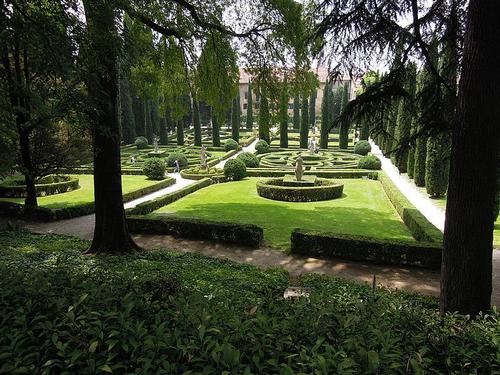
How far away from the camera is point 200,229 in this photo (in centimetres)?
1105

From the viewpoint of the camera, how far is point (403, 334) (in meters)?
2.48

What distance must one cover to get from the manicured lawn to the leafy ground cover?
13.0m

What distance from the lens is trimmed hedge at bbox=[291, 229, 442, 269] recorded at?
8.76 m

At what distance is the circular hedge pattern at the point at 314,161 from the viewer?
27797 millimetres

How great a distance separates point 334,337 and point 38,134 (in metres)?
15.3

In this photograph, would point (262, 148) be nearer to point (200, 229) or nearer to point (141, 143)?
point (141, 143)

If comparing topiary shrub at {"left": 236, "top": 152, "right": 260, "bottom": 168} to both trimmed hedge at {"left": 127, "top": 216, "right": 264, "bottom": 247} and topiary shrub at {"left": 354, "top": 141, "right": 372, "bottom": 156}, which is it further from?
trimmed hedge at {"left": 127, "top": 216, "right": 264, "bottom": 247}

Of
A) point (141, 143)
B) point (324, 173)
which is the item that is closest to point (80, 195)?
point (324, 173)

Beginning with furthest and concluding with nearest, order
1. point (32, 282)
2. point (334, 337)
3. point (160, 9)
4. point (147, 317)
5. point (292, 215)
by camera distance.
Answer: point (292, 215) → point (160, 9) → point (32, 282) → point (147, 317) → point (334, 337)

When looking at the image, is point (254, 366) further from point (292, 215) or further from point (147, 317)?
point (292, 215)

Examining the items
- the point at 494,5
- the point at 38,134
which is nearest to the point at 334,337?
the point at 494,5

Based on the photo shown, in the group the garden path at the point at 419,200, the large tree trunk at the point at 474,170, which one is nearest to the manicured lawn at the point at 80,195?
the large tree trunk at the point at 474,170

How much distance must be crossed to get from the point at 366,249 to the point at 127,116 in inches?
1571

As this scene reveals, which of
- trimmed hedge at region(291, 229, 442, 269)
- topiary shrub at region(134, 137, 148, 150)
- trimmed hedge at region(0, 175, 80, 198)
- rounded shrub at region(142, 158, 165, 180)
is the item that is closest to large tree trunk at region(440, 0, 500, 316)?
trimmed hedge at region(291, 229, 442, 269)
